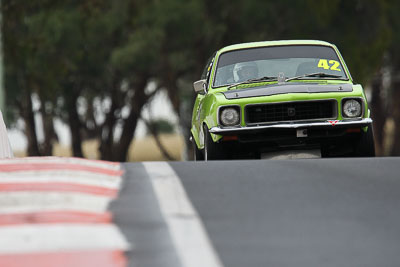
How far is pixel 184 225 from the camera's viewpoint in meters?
5.55

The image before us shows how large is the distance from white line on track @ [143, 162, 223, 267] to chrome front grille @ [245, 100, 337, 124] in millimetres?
3456

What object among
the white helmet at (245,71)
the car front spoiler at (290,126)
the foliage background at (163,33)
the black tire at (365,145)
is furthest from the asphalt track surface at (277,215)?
the foliage background at (163,33)

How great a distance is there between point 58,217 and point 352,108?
6.00 meters

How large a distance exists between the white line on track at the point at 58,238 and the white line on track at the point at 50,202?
51 cm

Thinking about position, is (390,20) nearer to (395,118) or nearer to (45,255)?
(395,118)

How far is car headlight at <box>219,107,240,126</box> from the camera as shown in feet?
35.3

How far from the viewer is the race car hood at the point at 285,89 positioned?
1082cm

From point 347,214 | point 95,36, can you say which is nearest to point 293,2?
point 95,36

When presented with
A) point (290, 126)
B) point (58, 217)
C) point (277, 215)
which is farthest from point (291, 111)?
point (58, 217)

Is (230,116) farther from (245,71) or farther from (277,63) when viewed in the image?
(277,63)

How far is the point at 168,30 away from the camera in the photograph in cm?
3105

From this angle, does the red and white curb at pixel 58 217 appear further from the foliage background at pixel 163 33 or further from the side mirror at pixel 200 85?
the foliage background at pixel 163 33

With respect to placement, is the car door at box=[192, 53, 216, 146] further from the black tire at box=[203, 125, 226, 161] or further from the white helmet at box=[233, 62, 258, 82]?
the black tire at box=[203, 125, 226, 161]

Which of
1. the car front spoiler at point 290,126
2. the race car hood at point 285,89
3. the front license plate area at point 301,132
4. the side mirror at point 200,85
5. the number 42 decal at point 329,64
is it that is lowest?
the front license plate area at point 301,132
